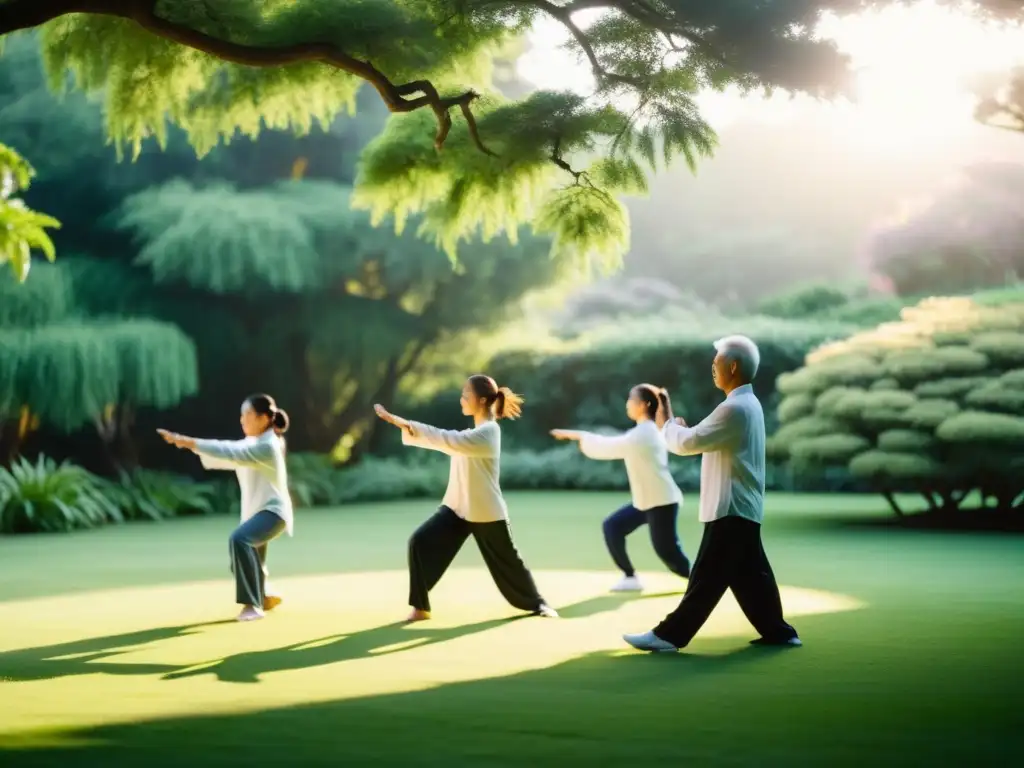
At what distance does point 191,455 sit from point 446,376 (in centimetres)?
447

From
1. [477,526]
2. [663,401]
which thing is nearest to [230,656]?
[477,526]

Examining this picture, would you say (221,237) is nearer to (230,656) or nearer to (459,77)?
(459,77)

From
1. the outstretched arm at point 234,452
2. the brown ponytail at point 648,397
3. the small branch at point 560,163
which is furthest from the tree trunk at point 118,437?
the small branch at point 560,163

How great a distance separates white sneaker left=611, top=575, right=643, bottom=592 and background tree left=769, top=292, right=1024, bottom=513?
5.42m

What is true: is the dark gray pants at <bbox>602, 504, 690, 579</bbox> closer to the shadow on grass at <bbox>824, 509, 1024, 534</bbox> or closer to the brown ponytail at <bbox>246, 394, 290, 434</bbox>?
the brown ponytail at <bbox>246, 394, 290, 434</bbox>

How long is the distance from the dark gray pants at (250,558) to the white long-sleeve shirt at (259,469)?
0.13 meters

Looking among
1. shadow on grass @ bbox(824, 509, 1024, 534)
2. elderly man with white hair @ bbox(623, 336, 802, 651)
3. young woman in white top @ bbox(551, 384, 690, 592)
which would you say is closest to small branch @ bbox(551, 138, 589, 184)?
young woman in white top @ bbox(551, 384, 690, 592)

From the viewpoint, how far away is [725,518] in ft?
22.0

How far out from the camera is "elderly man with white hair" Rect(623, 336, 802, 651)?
6.67m

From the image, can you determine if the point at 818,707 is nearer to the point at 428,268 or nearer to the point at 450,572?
the point at 450,572

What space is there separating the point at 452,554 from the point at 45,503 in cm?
837

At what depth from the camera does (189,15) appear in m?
7.75

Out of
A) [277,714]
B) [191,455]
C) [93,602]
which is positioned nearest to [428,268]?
[191,455]

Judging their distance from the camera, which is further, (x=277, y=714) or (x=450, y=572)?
(x=450, y=572)
